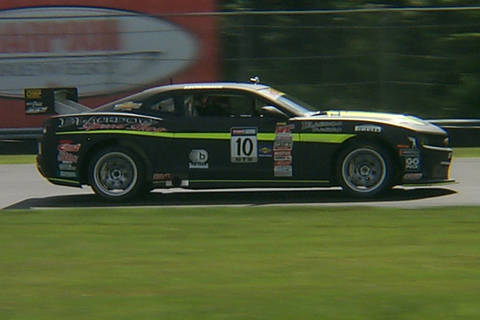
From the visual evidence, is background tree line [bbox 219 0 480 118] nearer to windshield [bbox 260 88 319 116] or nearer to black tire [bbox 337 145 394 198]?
windshield [bbox 260 88 319 116]

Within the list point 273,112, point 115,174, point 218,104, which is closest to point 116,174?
point 115,174

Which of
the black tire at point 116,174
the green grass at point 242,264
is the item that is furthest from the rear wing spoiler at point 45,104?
the green grass at point 242,264

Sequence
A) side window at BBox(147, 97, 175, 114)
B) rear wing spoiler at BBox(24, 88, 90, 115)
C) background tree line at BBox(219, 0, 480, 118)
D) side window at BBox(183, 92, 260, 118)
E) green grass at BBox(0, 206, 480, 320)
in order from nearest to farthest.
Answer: green grass at BBox(0, 206, 480, 320), side window at BBox(183, 92, 260, 118), side window at BBox(147, 97, 175, 114), rear wing spoiler at BBox(24, 88, 90, 115), background tree line at BBox(219, 0, 480, 118)

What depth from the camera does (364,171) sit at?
11250mm

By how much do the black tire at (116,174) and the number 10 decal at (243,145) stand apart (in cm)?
115

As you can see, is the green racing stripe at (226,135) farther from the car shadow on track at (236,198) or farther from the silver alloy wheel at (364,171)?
the car shadow on track at (236,198)

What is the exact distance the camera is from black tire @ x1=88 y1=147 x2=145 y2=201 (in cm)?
1159

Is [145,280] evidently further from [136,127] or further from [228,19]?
[228,19]

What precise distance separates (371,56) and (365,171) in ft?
19.7

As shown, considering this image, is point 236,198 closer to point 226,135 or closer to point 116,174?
point 226,135

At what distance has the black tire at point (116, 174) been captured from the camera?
11586 millimetres

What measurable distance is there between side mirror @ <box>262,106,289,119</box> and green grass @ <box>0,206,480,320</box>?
51.8 inches

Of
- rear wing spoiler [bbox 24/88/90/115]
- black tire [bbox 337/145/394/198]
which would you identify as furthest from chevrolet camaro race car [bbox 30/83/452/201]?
rear wing spoiler [bbox 24/88/90/115]

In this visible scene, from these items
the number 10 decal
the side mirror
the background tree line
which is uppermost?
the background tree line
